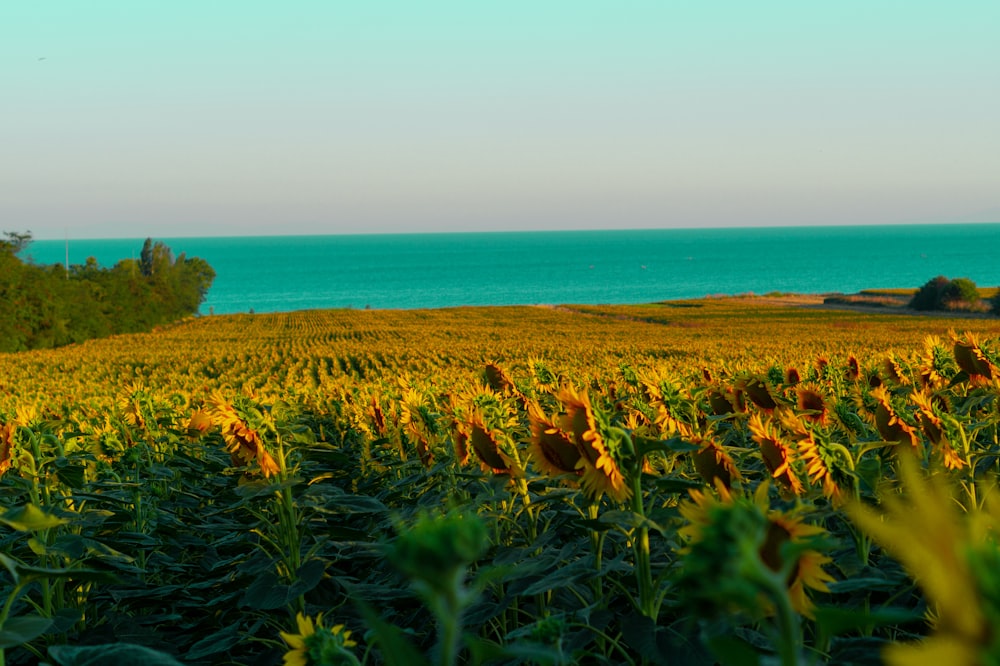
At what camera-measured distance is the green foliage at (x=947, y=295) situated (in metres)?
65.5

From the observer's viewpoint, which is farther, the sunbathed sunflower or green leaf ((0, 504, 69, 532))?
the sunbathed sunflower

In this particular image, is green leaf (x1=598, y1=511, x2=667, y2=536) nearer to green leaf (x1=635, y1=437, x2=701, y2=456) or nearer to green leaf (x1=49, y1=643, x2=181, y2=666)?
green leaf (x1=635, y1=437, x2=701, y2=456)

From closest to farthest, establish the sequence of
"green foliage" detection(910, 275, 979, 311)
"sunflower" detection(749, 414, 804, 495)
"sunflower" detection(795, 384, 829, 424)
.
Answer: "sunflower" detection(749, 414, 804, 495) < "sunflower" detection(795, 384, 829, 424) < "green foliage" detection(910, 275, 979, 311)

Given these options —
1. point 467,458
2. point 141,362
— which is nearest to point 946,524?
point 467,458

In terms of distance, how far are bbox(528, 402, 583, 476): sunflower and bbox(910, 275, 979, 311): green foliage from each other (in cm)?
7162

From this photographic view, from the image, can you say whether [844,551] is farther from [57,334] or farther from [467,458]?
[57,334]

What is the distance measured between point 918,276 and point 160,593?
640 ft

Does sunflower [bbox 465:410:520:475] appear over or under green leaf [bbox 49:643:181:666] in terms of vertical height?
over

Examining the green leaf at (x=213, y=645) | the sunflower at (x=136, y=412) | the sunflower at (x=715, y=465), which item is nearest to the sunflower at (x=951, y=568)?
the sunflower at (x=715, y=465)

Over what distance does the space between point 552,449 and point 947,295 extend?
239ft

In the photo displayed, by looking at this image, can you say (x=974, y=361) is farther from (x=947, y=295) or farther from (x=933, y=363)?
(x=947, y=295)

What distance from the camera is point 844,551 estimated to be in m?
2.36

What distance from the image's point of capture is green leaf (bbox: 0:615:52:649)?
146cm

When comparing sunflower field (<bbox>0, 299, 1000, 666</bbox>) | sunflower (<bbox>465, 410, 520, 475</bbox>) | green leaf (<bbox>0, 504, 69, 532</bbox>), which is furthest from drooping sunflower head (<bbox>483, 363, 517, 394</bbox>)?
green leaf (<bbox>0, 504, 69, 532</bbox>)
